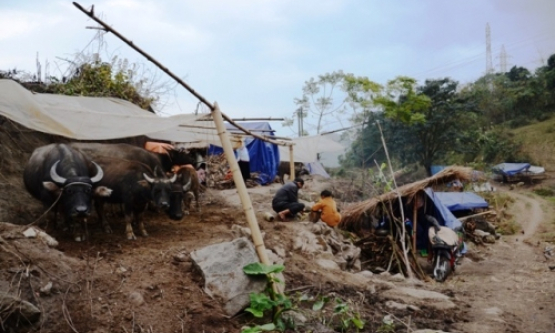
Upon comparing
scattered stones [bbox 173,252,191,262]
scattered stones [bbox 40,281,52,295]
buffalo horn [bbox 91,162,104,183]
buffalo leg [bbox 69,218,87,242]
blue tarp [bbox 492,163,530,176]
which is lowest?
blue tarp [bbox 492,163,530,176]

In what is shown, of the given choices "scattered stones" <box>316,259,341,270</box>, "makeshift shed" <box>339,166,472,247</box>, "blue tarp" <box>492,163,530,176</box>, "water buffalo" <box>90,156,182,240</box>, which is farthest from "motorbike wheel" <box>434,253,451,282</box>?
"blue tarp" <box>492,163,530,176</box>

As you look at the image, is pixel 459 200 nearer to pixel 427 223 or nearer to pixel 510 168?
pixel 427 223

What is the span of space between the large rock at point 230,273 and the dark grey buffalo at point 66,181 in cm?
225

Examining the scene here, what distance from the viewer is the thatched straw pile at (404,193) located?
1063 centimetres

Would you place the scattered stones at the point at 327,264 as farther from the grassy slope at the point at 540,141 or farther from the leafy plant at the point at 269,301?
the grassy slope at the point at 540,141

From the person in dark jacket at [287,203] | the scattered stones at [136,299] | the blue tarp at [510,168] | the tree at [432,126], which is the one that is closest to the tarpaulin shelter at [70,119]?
the scattered stones at [136,299]

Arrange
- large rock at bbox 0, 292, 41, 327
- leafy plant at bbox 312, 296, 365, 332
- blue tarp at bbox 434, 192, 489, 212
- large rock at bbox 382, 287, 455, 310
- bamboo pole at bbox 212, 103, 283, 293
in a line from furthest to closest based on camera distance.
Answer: blue tarp at bbox 434, 192, 489, 212 < large rock at bbox 382, 287, 455, 310 < bamboo pole at bbox 212, 103, 283, 293 < leafy plant at bbox 312, 296, 365, 332 < large rock at bbox 0, 292, 41, 327

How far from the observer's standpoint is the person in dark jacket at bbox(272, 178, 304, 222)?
1105 cm

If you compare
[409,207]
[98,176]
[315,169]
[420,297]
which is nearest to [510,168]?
[315,169]

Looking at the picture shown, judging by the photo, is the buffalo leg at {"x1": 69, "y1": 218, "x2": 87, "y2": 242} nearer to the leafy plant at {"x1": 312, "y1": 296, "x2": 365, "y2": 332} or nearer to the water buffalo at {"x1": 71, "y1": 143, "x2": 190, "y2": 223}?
the water buffalo at {"x1": 71, "y1": 143, "x2": 190, "y2": 223}

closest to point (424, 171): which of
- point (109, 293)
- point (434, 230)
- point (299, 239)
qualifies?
point (434, 230)

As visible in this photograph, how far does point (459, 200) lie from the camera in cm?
1762

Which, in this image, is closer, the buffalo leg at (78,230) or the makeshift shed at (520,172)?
the buffalo leg at (78,230)

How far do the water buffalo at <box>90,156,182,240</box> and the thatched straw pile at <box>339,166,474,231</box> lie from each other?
453cm
